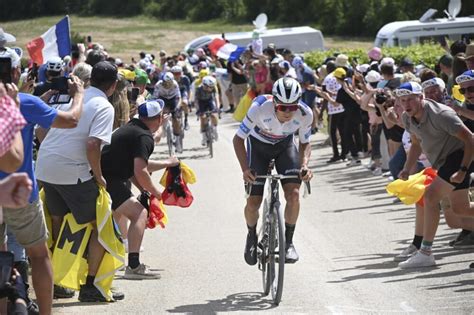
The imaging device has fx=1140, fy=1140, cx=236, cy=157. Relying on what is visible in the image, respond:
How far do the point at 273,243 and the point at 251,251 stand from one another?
2.15 feet

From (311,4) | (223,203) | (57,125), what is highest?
(57,125)

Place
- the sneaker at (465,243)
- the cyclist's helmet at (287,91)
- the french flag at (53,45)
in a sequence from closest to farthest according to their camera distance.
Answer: the cyclist's helmet at (287,91)
the sneaker at (465,243)
the french flag at (53,45)

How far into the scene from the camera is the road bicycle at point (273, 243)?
9656 mm

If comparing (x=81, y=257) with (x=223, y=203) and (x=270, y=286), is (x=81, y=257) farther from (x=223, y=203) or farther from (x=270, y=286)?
(x=223, y=203)

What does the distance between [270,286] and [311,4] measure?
5992 centimetres

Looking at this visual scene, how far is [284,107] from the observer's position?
33.5ft

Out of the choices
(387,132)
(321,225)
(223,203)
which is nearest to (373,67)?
(387,132)

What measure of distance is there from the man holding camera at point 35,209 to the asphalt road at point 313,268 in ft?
4.85

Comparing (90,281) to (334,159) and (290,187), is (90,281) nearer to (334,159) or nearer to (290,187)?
(290,187)

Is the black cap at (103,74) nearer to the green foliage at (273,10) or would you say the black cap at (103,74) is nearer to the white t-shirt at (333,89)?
the white t-shirt at (333,89)

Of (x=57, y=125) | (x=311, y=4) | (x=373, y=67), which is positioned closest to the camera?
(x=57, y=125)

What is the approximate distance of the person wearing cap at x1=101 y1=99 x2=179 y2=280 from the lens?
35.3 ft

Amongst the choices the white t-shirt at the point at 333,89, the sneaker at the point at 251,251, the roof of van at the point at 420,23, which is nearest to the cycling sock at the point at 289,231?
the sneaker at the point at 251,251

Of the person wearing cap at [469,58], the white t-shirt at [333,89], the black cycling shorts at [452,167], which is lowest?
the white t-shirt at [333,89]
